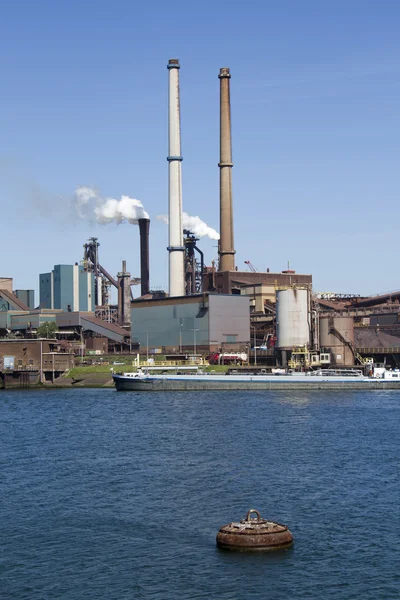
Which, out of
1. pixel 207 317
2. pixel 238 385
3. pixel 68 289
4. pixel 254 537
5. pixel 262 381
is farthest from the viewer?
pixel 68 289

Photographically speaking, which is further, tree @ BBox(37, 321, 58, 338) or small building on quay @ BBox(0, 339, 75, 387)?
tree @ BBox(37, 321, 58, 338)

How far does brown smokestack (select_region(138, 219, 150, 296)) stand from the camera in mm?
192250

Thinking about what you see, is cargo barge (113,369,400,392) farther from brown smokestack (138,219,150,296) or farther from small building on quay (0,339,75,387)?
brown smokestack (138,219,150,296)

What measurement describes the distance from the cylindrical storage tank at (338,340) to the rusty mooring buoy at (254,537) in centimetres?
10395

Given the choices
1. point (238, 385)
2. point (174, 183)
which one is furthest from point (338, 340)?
point (174, 183)

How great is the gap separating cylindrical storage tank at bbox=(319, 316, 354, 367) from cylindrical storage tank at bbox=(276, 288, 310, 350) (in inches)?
120

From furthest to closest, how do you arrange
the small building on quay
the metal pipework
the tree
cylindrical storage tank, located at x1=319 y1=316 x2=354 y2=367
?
the tree, the metal pipework, the small building on quay, cylindrical storage tank, located at x1=319 y1=316 x2=354 y2=367

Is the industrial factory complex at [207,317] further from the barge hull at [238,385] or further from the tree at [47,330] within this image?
the barge hull at [238,385]

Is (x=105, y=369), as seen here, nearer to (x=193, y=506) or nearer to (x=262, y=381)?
(x=262, y=381)

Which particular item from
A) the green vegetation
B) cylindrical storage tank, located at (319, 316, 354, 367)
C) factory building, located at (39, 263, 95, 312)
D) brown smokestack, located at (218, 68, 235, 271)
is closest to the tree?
factory building, located at (39, 263, 95, 312)

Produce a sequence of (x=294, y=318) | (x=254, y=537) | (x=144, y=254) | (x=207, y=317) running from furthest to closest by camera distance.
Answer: (x=144, y=254)
(x=207, y=317)
(x=294, y=318)
(x=254, y=537)

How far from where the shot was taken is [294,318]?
136 meters

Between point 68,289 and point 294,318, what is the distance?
6983cm

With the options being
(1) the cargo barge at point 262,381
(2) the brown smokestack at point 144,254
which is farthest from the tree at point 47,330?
(1) the cargo barge at point 262,381
